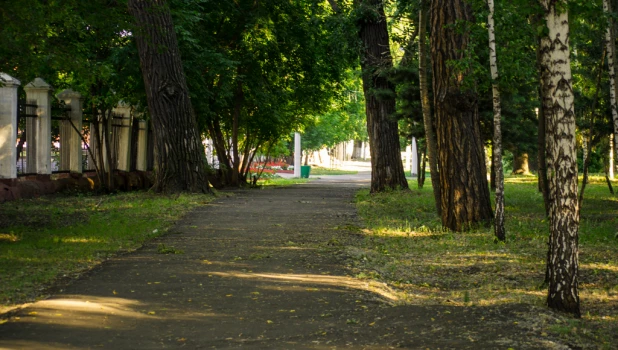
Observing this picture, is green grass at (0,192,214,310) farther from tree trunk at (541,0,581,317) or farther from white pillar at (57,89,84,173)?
tree trunk at (541,0,581,317)

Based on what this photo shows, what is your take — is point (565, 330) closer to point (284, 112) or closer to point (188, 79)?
point (188, 79)

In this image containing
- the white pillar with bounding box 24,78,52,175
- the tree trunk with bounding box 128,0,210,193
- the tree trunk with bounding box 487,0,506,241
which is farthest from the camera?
the tree trunk with bounding box 128,0,210,193

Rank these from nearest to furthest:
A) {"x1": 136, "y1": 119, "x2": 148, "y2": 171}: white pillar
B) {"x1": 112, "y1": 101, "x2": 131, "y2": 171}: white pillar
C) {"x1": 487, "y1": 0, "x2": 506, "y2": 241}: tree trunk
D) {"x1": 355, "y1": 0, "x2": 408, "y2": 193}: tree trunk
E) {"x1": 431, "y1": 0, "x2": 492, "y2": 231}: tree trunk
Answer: {"x1": 487, "y1": 0, "x2": 506, "y2": 241}: tree trunk < {"x1": 431, "y1": 0, "x2": 492, "y2": 231}: tree trunk < {"x1": 355, "y1": 0, "x2": 408, "y2": 193}: tree trunk < {"x1": 112, "y1": 101, "x2": 131, "y2": 171}: white pillar < {"x1": 136, "y1": 119, "x2": 148, "y2": 171}: white pillar

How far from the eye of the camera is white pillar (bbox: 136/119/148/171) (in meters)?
30.6

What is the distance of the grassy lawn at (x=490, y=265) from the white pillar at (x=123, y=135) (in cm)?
1228

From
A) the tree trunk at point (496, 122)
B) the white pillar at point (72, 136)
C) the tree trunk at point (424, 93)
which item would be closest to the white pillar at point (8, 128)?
the white pillar at point (72, 136)

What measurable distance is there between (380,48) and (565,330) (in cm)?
1930

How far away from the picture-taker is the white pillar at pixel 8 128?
19.3 m

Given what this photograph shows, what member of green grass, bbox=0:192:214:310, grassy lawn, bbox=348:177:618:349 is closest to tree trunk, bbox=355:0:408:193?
green grass, bbox=0:192:214:310

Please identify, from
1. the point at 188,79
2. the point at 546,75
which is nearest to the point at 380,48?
the point at 188,79

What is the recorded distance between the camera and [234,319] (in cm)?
760

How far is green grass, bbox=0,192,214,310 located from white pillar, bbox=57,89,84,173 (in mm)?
2746

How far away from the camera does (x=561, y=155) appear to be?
25.1 feet

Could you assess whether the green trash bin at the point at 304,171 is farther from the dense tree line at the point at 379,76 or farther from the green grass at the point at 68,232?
the green grass at the point at 68,232
